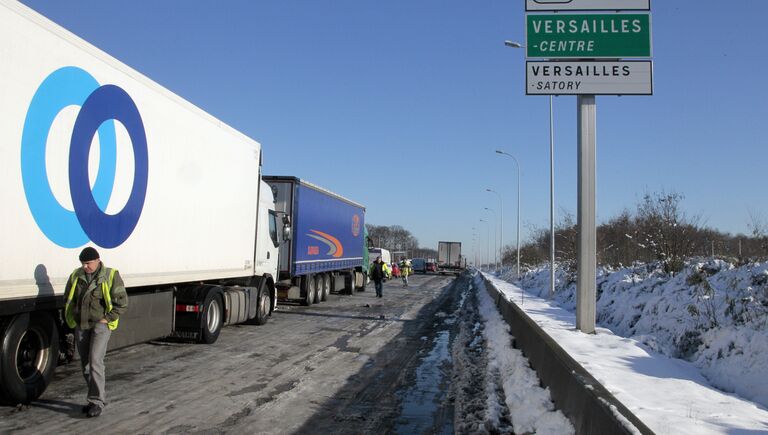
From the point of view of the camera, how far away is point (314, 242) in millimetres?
20609

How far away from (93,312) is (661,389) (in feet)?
20.5

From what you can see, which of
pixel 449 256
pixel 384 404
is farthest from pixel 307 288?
pixel 449 256

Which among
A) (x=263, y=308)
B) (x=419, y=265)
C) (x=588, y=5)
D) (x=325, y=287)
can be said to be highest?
(x=588, y=5)

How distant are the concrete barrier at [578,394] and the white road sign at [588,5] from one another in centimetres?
590

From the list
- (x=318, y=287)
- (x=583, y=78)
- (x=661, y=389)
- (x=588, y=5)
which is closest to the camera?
(x=661, y=389)

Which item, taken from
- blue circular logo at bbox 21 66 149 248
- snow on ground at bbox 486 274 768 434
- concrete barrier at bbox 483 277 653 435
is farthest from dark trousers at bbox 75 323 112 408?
snow on ground at bbox 486 274 768 434

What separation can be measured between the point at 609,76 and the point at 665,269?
752 cm

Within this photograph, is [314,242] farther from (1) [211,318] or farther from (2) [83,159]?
(2) [83,159]

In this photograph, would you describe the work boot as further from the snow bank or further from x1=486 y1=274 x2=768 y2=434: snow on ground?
the snow bank

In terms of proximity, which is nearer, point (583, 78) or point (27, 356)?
point (27, 356)

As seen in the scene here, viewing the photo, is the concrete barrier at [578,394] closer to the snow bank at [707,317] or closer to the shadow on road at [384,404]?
the shadow on road at [384,404]

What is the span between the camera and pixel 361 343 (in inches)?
475

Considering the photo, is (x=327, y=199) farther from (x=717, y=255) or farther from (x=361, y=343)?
(x=717, y=255)

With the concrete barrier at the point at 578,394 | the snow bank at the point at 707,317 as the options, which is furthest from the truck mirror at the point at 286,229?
the concrete barrier at the point at 578,394
